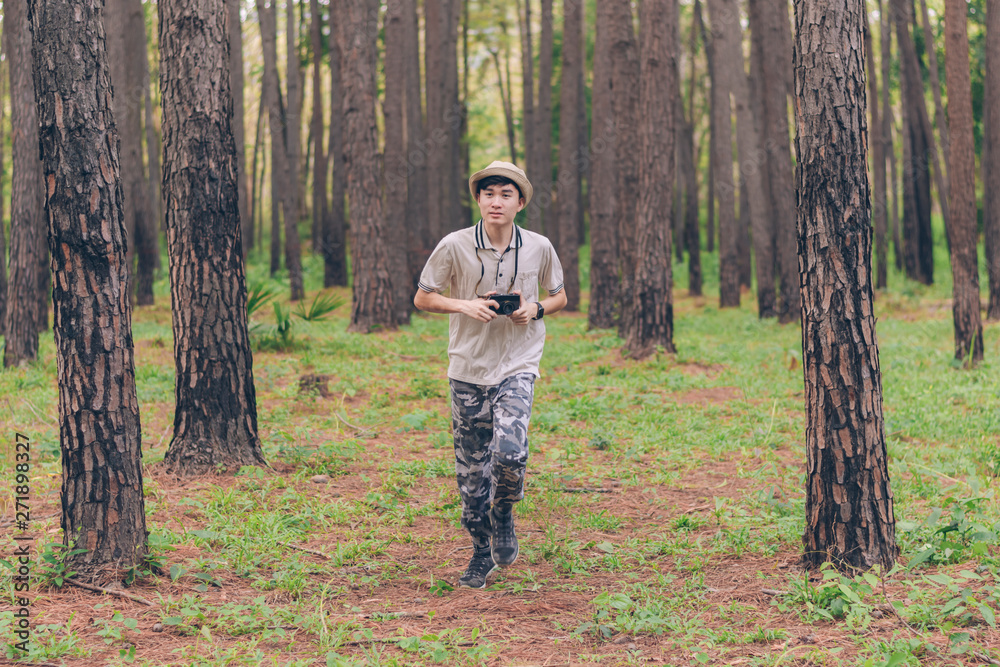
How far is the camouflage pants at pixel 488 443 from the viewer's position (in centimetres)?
434

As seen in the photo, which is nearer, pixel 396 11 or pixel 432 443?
pixel 432 443

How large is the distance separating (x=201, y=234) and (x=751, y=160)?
545 inches

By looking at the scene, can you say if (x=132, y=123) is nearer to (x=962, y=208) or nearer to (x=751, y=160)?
(x=751, y=160)

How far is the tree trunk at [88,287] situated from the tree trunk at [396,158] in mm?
11087

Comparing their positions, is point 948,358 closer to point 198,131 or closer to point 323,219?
point 198,131

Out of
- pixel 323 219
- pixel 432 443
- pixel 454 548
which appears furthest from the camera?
pixel 323 219

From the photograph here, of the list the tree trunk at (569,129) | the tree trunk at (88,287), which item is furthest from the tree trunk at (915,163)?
the tree trunk at (88,287)

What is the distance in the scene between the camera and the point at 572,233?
18812 millimetres

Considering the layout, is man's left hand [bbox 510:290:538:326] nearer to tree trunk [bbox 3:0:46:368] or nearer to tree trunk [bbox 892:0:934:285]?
tree trunk [bbox 3:0:46:368]

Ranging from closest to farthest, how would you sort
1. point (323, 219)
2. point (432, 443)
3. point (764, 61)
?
point (432, 443)
point (764, 61)
point (323, 219)

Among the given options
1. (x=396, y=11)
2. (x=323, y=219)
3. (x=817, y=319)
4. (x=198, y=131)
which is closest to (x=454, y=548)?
(x=817, y=319)

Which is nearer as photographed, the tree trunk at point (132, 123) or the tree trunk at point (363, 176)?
the tree trunk at point (363, 176)

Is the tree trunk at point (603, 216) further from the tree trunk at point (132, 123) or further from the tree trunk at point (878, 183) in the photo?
the tree trunk at point (878, 183)

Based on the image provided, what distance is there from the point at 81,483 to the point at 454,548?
86.0 inches
